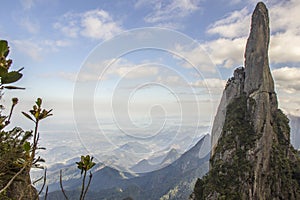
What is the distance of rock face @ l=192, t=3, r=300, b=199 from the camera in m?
51.2

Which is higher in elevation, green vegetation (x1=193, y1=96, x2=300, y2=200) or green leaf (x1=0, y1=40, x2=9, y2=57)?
green leaf (x1=0, y1=40, x2=9, y2=57)

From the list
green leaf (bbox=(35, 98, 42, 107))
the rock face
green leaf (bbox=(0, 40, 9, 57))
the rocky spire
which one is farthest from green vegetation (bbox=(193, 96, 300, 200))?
green leaf (bbox=(0, 40, 9, 57))

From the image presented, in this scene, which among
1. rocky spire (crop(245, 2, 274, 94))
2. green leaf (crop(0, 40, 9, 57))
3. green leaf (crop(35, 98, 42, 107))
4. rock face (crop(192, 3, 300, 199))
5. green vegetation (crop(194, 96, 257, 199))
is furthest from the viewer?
rocky spire (crop(245, 2, 274, 94))

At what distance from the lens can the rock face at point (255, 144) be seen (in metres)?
51.2

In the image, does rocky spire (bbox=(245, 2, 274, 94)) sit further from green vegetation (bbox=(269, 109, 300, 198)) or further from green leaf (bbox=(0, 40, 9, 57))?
green leaf (bbox=(0, 40, 9, 57))

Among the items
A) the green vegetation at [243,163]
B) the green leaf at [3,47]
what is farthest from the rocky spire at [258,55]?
the green leaf at [3,47]

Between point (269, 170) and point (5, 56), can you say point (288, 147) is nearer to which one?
point (269, 170)

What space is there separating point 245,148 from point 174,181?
135051 millimetres

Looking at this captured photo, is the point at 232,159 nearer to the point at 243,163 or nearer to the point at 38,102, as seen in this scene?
the point at 243,163

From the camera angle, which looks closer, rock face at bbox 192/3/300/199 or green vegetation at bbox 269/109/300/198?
rock face at bbox 192/3/300/199

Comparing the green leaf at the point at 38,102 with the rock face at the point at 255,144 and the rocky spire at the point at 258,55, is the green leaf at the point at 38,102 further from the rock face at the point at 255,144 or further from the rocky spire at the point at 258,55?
the rocky spire at the point at 258,55

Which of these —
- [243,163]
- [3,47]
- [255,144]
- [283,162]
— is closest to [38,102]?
[3,47]

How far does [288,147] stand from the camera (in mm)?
58969

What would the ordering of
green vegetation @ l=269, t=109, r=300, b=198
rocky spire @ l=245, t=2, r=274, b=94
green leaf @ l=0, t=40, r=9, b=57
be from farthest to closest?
rocky spire @ l=245, t=2, r=274, b=94
green vegetation @ l=269, t=109, r=300, b=198
green leaf @ l=0, t=40, r=9, b=57
